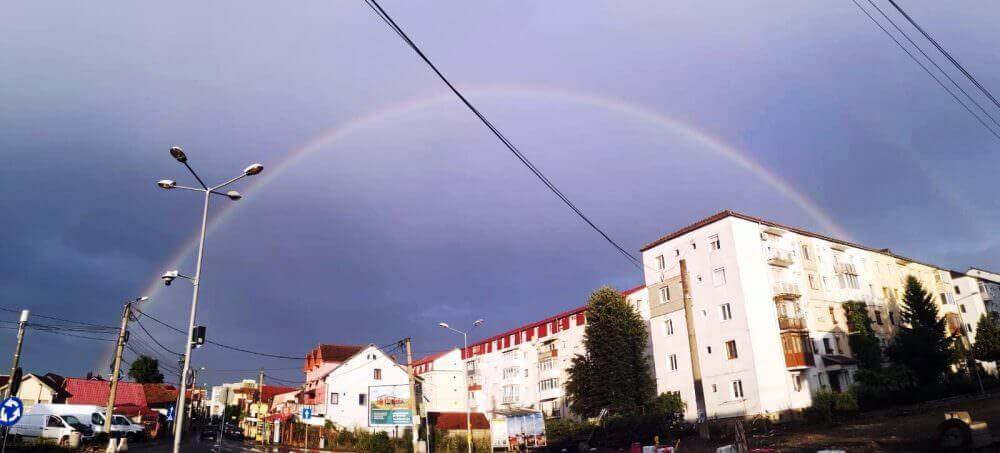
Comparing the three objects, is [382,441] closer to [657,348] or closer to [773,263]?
[657,348]

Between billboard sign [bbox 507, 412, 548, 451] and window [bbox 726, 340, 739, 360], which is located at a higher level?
window [bbox 726, 340, 739, 360]

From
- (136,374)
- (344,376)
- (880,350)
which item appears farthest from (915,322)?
(136,374)

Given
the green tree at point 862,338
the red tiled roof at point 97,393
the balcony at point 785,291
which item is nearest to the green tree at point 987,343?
the green tree at point 862,338

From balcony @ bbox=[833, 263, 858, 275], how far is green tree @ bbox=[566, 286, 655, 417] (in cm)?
1988

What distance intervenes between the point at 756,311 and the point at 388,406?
3647cm

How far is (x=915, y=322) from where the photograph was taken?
55.2 metres

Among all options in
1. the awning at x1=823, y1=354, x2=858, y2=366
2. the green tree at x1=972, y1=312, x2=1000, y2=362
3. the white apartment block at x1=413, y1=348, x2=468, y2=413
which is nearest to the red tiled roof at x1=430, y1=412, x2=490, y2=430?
the white apartment block at x1=413, y1=348, x2=468, y2=413

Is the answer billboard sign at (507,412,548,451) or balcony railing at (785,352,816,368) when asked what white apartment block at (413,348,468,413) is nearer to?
billboard sign at (507,412,548,451)

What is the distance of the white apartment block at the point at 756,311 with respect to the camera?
4766 cm

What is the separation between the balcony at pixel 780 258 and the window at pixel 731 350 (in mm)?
8333

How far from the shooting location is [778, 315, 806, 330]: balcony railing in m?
48.9

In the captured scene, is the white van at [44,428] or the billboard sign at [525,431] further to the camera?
the billboard sign at [525,431]

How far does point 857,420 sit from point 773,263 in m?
15.4

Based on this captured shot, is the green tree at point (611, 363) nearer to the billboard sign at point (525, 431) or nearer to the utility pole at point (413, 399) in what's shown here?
the billboard sign at point (525, 431)
